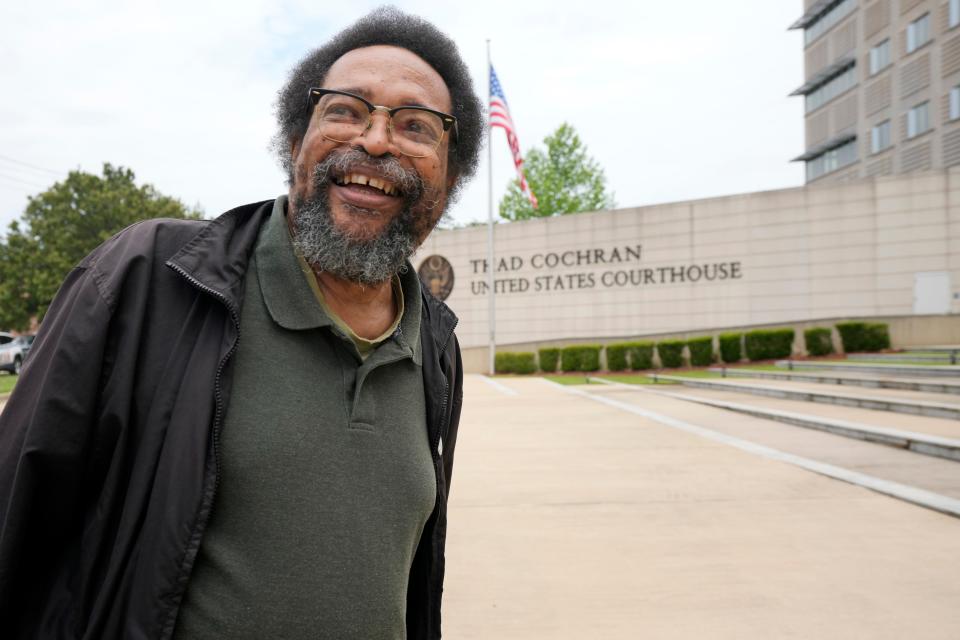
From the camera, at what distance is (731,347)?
1972cm

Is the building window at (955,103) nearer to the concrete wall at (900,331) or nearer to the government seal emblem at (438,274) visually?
the concrete wall at (900,331)

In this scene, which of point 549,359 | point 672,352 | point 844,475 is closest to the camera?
point 844,475

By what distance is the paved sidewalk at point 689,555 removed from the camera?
256cm

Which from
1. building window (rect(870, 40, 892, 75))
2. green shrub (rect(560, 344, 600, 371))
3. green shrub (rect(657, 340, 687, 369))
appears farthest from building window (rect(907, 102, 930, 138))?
green shrub (rect(560, 344, 600, 371))

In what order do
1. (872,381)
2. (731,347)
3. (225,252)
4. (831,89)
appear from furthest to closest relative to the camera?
(831,89), (731,347), (872,381), (225,252)

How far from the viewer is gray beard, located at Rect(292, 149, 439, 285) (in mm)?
1651

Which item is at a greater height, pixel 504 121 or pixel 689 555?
pixel 504 121

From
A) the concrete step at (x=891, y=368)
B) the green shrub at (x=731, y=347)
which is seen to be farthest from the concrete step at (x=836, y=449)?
the green shrub at (x=731, y=347)

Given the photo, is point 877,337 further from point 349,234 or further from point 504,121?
point 349,234

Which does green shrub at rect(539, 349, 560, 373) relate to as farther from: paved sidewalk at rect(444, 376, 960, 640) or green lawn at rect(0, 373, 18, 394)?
paved sidewalk at rect(444, 376, 960, 640)

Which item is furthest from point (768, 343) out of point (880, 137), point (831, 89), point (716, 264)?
point (831, 89)

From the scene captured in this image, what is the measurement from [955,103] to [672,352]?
19.7 m

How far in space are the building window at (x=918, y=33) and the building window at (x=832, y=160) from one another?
7.77 meters

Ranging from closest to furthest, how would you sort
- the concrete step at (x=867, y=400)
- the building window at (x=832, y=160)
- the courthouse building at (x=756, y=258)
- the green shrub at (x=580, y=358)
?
the concrete step at (x=867, y=400), the courthouse building at (x=756, y=258), the green shrub at (x=580, y=358), the building window at (x=832, y=160)
